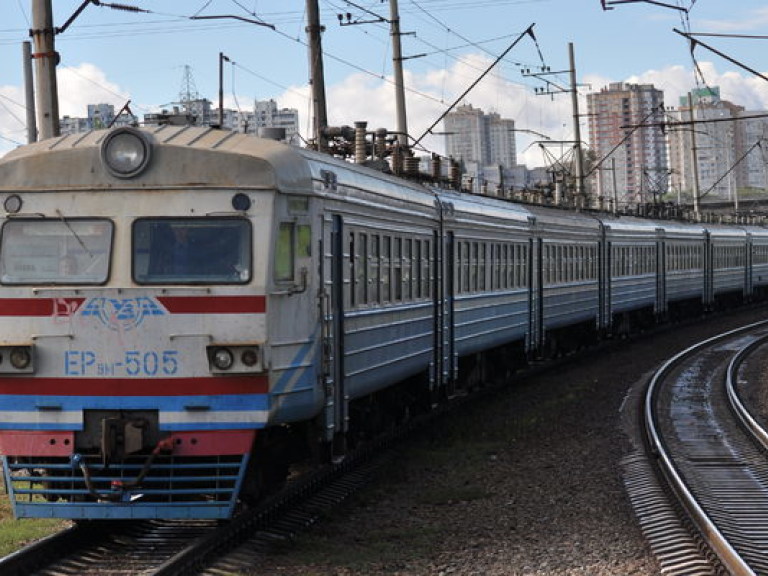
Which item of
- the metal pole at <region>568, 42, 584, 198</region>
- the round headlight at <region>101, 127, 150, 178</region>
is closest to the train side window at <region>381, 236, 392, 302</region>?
the round headlight at <region>101, 127, 150, 178</region>

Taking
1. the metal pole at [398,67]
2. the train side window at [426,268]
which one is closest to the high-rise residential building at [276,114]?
the metal pole at [398,67]

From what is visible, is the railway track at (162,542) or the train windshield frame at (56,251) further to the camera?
the train windshield frame at (56,251)

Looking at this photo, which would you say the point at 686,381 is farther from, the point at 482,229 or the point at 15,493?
the point at 15,493

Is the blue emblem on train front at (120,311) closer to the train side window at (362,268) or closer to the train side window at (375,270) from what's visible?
the train side window at (362,268)

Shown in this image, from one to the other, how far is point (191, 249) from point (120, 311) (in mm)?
648

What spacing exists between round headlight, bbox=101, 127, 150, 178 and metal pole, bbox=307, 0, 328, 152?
892 cm

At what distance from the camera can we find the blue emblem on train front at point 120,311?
30.5ft

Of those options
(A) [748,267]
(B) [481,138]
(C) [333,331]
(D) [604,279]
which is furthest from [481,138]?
(C) [333,331]

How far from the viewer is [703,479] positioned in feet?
41.2

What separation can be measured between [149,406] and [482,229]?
34.4 ft

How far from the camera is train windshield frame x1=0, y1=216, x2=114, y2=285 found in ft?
30.8

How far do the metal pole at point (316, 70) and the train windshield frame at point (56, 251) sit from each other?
9.10 metres

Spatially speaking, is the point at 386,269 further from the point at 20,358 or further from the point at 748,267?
the point at 748,267

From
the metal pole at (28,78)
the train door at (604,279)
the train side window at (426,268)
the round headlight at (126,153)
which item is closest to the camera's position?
the round headlight at (126,153)
